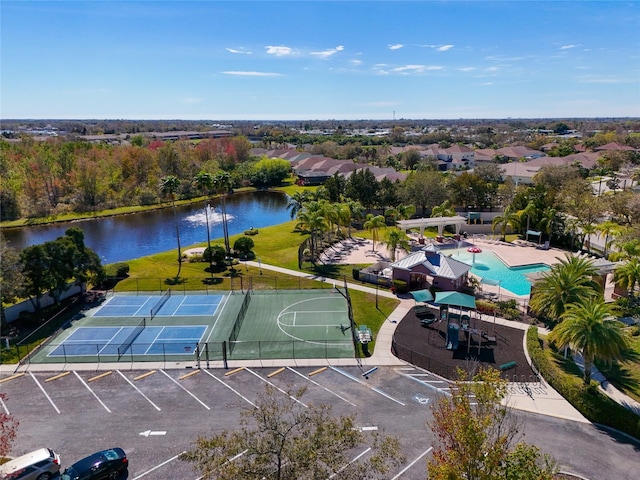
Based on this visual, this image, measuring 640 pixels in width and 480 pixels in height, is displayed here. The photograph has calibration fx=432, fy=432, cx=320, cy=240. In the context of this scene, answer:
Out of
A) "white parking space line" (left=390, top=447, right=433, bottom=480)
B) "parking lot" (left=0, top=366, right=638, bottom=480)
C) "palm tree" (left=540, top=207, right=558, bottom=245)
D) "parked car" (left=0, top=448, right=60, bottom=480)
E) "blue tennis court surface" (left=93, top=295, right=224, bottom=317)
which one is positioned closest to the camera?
"parked car" (left=0, top=448, right=60, bottom=480)

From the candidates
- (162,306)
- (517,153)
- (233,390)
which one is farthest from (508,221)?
(517,153)

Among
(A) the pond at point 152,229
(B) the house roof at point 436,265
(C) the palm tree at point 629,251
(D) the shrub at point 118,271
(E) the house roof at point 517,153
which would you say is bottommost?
(A) the pond at point 152,229

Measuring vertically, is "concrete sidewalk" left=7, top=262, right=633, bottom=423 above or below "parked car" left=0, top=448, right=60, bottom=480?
below

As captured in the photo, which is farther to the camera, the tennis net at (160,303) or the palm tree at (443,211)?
the palm tree at (443,211)

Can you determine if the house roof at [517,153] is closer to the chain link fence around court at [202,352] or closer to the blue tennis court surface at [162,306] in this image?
the blue tennis court surface at [162,306]

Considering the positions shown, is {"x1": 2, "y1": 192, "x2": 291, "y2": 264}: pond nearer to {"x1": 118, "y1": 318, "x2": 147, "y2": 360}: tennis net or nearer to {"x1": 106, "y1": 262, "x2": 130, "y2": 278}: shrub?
{"x1": 106, "y1": 262, "x2": 130, "y2": 278}: shrub

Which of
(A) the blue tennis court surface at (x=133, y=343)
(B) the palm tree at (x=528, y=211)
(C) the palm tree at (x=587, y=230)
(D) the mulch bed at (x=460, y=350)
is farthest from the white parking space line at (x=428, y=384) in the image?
(B) the palm tree at (x=528, y=211)

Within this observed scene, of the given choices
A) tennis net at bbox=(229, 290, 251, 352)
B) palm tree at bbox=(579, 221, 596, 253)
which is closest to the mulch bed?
tennis net at bbox=(229, 290, 251, 352)
